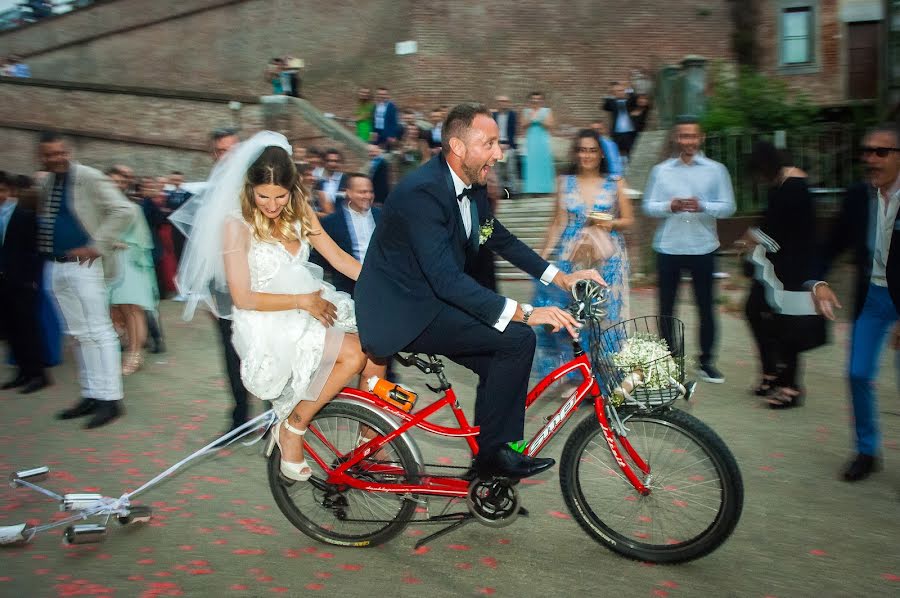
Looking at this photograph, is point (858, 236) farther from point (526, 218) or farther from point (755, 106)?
point (755, 106)

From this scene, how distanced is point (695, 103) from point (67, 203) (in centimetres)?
1021

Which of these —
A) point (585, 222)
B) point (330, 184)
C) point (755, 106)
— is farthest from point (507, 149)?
point (585, 222)

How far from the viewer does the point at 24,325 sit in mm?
7879

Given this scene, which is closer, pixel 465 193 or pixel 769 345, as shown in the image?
pixel 465 193

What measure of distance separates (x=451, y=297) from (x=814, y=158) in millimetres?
10456

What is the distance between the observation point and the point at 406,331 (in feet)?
13.1

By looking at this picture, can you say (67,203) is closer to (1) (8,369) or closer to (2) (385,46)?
(1) (8,369)

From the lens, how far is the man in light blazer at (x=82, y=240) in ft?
20.8

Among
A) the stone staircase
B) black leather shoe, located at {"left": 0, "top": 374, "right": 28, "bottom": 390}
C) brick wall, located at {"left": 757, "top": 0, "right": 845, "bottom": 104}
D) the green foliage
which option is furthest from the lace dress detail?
brick wall, located at {"left": 757, "top": 0, "right": 845, "bottom": 104}

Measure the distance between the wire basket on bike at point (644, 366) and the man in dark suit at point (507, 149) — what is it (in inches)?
411

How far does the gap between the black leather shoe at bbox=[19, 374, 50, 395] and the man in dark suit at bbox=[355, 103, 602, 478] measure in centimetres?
505

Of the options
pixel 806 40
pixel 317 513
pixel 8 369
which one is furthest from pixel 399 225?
pixel 806 40

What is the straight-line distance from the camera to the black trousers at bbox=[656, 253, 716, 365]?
7152mm

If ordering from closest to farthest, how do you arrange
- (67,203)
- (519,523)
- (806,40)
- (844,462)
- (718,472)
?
(718,472)
(519,523)
(844,462)
(67,203)
(806,40)
